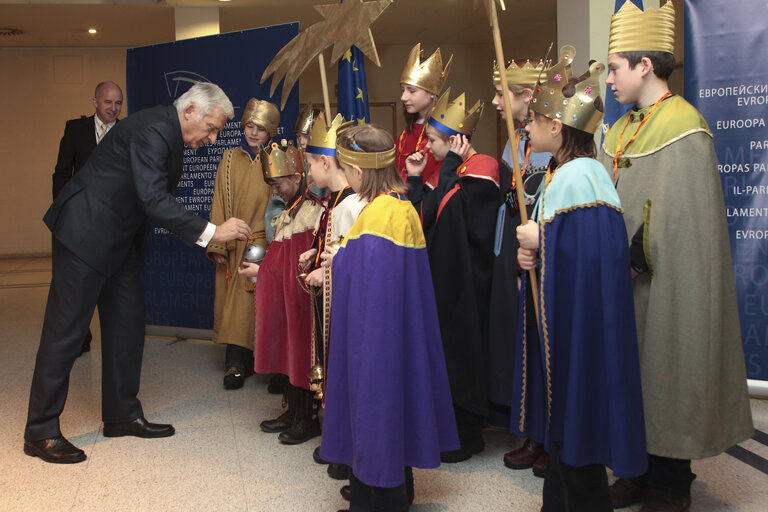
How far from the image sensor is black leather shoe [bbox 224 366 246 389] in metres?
4.12

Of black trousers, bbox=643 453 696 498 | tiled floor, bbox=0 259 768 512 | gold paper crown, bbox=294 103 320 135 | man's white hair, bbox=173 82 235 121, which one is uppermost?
gold paper crown, bbox=294 103 320 135

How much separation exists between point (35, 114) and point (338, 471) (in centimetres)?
1031

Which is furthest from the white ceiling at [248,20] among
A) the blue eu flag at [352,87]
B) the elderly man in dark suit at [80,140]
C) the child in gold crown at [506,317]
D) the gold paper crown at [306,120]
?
the child in gold crown at [506,317]

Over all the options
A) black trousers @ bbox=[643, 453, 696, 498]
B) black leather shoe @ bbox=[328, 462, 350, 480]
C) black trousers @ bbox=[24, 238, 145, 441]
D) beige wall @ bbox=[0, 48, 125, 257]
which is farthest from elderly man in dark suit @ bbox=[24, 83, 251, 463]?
beige wall @ bbox=[0, 48, 125, 257]

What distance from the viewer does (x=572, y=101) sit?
207 cm

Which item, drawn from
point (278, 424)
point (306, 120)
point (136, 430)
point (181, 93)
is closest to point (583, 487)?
point (278, 424)

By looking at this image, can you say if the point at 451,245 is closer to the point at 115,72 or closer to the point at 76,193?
the point at 76,193

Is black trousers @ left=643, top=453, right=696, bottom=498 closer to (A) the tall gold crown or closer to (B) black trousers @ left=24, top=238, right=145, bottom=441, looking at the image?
(A) the tall gold crown

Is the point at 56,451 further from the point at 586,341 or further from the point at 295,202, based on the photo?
the point at 586,341

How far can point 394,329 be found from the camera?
2.04 m

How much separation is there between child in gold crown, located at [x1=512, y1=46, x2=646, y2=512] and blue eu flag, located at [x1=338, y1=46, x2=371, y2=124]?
204 centimetres

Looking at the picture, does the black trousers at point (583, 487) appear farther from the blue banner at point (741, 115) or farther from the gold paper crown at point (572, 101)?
the blue banner at point (741, 115)

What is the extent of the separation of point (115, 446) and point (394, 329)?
74.3 inches

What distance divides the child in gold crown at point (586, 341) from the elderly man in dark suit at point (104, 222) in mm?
1632
